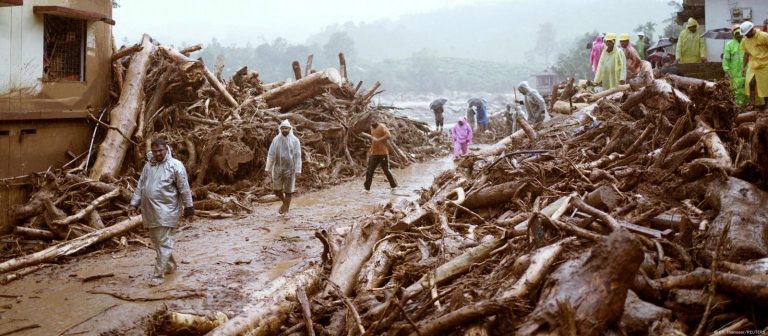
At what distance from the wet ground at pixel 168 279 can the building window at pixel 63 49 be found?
12.2 feet

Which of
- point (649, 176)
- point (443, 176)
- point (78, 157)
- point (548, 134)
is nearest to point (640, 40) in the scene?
point (548, 134)

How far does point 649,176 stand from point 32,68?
373 inches

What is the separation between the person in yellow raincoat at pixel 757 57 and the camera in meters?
9.05

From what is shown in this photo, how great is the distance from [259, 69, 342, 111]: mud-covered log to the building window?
5375mm

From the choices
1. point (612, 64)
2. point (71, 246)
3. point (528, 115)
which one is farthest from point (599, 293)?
point (528, 115)

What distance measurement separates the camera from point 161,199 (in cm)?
661

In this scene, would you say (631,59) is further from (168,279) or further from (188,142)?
(168,279)

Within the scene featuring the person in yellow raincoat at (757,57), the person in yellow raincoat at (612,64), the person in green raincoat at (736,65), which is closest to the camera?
the person in yellow raincoat at (757,57)

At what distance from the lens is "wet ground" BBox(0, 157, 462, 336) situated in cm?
557

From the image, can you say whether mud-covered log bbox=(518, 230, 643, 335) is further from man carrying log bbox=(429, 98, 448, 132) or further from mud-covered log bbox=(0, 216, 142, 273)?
man carrying log bbox=(429, 98, 448, 132)

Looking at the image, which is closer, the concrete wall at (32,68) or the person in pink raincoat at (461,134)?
the concrete wall at (32,68)

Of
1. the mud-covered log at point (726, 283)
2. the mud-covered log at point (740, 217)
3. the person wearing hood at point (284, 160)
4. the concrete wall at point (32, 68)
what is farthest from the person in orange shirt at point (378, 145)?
the mud-covered log at point (726, 283)

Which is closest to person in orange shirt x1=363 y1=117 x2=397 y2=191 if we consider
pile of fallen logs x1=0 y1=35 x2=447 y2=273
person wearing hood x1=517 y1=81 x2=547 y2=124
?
pile of fallen logs x1=0 y1=35 x2=447 y2=273

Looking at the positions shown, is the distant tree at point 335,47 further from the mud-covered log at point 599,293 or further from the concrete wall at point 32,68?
the mud-covered log at point 599,293
